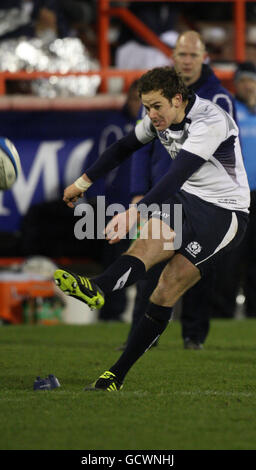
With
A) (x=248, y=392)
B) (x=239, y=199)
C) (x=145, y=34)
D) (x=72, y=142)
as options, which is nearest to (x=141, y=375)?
(x=248, y=392)

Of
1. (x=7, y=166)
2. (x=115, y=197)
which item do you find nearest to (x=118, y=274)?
(x=7, y=166)

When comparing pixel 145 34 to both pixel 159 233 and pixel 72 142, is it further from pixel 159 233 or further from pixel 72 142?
pixel 159 233

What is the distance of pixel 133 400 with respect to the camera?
5277mm

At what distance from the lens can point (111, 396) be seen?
17.6 ft

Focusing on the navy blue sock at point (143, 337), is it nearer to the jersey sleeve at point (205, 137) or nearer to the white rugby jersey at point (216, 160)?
the white rugby jersey at point (216, 160)

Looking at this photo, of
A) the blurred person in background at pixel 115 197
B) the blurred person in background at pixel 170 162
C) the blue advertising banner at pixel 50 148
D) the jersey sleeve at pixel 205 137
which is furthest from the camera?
the blue advertising banner at pixel 50 148

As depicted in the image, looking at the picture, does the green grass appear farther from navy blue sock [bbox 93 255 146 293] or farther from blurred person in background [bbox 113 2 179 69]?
blurred person in background [bbox 113 2 179 69]

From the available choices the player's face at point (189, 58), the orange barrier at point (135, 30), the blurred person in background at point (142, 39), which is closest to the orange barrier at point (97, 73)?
the orange barrier at point (135, 30)

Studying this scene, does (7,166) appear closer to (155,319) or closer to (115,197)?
(155,319)

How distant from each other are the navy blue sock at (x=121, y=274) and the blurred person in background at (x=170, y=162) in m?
1.92

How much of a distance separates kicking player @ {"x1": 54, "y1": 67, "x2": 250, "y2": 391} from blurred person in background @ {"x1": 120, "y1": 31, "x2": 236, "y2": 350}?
65.6 inches

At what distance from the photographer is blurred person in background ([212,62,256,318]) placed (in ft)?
33.7

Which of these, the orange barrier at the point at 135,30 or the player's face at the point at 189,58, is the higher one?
the orange barrier at the point at 135,30

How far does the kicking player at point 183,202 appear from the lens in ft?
17.9
